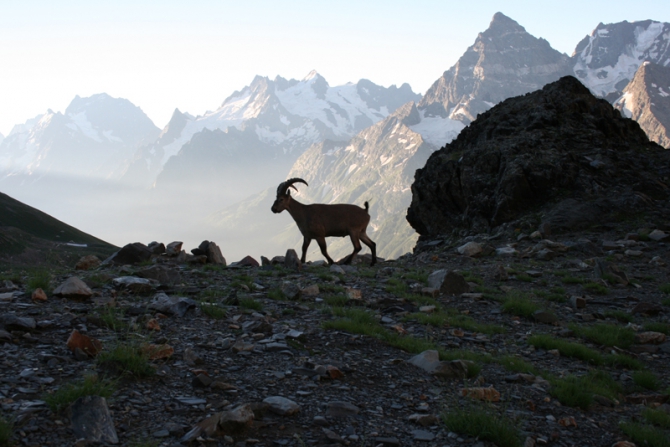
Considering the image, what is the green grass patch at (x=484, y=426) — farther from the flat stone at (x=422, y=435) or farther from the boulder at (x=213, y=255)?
the boulder at (x=213, y=255)

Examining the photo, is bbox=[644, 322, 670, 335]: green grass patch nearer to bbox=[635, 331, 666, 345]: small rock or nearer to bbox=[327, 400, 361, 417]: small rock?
bbox=[635, 331, 666, 345]: small rock

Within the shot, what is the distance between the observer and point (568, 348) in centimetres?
897

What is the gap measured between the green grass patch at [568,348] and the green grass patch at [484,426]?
3.67 metres

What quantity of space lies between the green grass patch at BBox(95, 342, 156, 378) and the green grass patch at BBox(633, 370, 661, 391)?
681 cm

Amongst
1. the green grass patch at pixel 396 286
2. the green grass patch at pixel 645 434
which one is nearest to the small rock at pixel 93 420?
the green grass patch at pixel 645 434

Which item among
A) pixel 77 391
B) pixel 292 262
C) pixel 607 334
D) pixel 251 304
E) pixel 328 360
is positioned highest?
pixel 292 262

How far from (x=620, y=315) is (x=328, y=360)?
735cm

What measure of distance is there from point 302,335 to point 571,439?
163 inches

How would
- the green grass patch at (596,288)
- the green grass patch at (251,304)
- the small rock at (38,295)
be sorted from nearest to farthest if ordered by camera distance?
the small rock at (38,295) < the green grass patch at (251,304) < the green grass patch at (596,288)

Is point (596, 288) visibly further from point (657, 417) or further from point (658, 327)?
point (657, 417)

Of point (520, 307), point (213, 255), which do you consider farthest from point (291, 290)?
point (213, 255)

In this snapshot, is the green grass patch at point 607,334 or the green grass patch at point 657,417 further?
the green grass patch at point 607,334

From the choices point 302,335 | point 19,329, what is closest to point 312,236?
point 302,335

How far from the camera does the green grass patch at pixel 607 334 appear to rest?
971 centimetres
